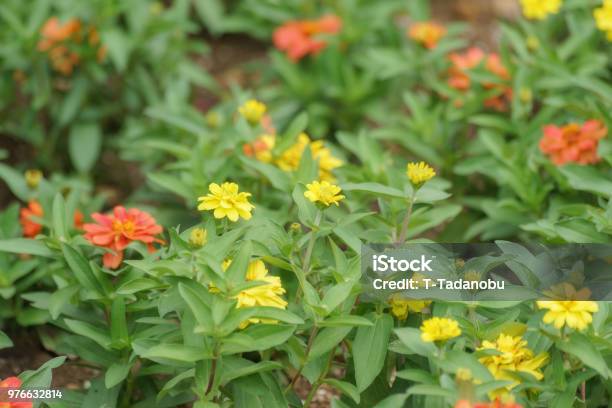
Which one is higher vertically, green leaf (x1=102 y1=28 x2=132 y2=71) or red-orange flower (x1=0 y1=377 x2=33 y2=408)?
green leaf (x1=102 y1=28 x2=132 y2=71)

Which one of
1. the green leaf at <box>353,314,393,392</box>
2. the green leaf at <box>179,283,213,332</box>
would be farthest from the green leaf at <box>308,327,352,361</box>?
the green leaf at <box>179,283,213,332</box>

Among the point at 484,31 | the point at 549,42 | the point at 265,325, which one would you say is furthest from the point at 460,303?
the point at 484,31

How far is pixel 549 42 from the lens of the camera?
137 inches

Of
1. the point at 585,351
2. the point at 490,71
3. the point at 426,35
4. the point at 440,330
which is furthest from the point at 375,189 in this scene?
the point at 426,35

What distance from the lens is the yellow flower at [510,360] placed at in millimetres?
1971

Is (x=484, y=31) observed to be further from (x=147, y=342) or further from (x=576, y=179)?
(x=147, y=342)

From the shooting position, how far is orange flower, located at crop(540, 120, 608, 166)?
106 inches

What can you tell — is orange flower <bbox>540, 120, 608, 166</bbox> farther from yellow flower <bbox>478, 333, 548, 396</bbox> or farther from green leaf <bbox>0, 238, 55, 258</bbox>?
green leaf <bbox>0, 238, 55, 258</bbox>

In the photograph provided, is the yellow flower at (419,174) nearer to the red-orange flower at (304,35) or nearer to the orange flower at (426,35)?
the orange flower at (426,35)

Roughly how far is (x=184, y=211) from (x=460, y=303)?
1.10 m

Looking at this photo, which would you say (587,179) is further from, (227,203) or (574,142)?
(227,203)

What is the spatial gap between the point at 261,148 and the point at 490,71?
909mm

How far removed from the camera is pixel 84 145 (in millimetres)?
3416

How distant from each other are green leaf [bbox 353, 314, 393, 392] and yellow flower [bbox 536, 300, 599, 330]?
13.6 inches
